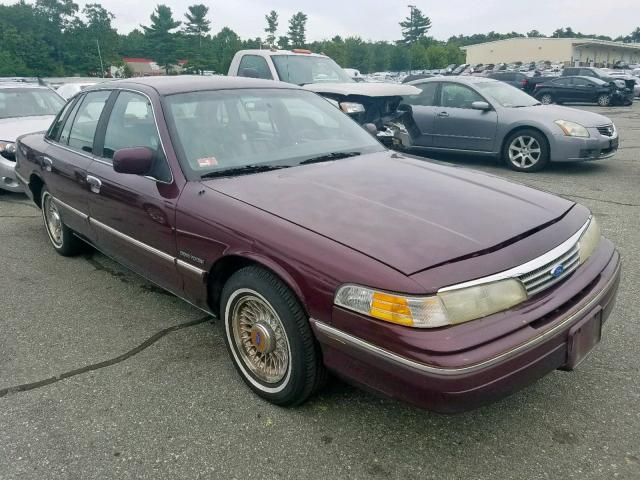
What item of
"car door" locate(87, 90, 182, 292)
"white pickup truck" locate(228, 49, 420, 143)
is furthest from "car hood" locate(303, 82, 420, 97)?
"car door" locate(87, 90, 182, 292)

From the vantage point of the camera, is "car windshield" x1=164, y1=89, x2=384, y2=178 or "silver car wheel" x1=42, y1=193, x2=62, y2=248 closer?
"car windshield" x1=164, y1=89, x2=384, y2=178

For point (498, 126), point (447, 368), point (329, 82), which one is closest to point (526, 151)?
point (498, 126)

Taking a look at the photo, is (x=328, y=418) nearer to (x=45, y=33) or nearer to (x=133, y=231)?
(x=133, y=231)

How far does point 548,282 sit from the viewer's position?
225cm

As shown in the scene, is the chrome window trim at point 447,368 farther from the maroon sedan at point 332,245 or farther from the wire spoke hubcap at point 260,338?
the wire spoke hubcap at point 260,338

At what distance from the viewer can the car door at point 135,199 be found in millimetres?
3035

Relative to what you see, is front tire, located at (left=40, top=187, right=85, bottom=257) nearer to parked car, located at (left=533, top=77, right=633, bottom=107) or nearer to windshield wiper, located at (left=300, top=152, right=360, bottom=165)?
windshield wiper, located at (left=300, top=152, right=360, bottom=165)

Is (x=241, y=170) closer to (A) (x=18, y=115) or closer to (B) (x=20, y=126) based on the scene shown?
(B) (x=20, y=126)

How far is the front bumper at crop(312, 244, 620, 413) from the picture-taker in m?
1.91

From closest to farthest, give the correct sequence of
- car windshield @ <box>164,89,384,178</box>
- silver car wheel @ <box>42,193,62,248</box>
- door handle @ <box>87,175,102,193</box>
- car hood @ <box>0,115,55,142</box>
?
car windshield @ <box>164,89,384,178</box> < door handle @ <box>87,175,102,193</box> < silver car wheel @ <box>42,193,62,248</box> < car hood @ <box>0,115,55,142</box>

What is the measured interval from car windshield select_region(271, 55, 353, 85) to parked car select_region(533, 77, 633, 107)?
15.0 metres

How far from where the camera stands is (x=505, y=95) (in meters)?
8.77

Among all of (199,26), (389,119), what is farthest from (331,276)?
(199,26)

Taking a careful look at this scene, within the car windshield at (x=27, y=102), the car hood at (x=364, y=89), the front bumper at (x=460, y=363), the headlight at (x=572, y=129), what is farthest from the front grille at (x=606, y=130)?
the car windshield at (x=27, y=102)
